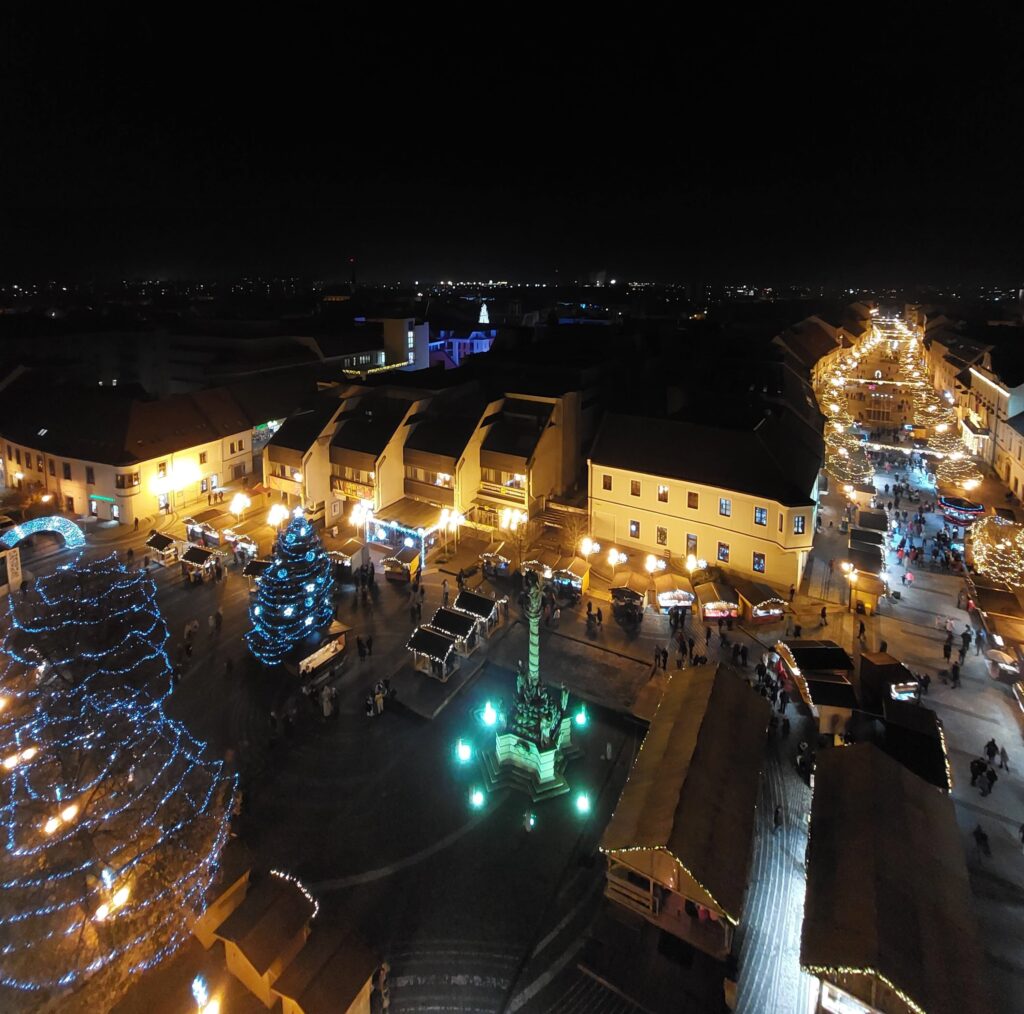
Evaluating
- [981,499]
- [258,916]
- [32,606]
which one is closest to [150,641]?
[32,606]

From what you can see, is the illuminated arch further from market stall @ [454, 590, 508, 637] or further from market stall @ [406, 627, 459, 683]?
market stall @ [454, 590, 508, 637]

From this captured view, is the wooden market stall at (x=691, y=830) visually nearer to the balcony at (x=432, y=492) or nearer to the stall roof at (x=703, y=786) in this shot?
the stall roof at (x=703, y=786)

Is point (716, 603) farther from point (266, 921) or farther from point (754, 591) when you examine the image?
point (266, 921)

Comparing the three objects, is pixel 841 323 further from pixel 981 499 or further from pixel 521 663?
pixel 521 663

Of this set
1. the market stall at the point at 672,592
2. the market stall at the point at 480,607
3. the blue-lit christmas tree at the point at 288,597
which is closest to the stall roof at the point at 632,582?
the market stall at the point at 672,592

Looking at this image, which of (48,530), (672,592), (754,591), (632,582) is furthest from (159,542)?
(754,591)

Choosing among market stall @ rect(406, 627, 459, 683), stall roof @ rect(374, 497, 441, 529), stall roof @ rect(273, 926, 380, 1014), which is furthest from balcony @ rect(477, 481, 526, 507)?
stall roof @ rect(273, 926, 380, 1014)

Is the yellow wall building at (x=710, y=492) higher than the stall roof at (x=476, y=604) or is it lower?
higher
